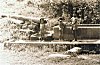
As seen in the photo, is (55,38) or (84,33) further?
(55,38)

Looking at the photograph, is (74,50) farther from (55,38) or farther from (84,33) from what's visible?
(55,38)

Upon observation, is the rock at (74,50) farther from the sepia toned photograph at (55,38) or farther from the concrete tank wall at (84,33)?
the concrete tank wall at (84,33)

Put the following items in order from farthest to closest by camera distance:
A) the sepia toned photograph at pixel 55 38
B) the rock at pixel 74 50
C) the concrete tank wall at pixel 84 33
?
1. the concrete tank wall at pixel 84 33
2. the rock at pixel 74 50
3. the sepia toned photograph at pixel 55 38

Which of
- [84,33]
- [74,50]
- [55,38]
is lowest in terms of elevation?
[74,50]

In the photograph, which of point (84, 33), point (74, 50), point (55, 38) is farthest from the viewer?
point (55, 38)

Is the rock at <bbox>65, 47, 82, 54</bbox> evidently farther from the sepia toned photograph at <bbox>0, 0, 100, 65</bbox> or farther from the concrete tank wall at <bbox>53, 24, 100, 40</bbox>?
the concrete tank wall at <bbox>53, 24, 100, 40</bbox>

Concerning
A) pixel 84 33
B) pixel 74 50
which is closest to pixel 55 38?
pixel 84 33

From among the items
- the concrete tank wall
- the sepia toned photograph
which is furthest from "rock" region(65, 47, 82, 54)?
the concrete tank wall

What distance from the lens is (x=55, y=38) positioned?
16.8m

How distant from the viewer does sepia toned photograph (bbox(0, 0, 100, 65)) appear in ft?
49.0

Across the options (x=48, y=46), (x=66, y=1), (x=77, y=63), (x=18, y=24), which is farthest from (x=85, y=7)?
(x=77, y=63)

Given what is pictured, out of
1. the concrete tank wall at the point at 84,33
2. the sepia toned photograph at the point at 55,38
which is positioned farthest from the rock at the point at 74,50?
the concrete tank wall at the point at 84,33

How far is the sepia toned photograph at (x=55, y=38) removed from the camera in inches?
587

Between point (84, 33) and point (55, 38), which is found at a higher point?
point (84, 33)
